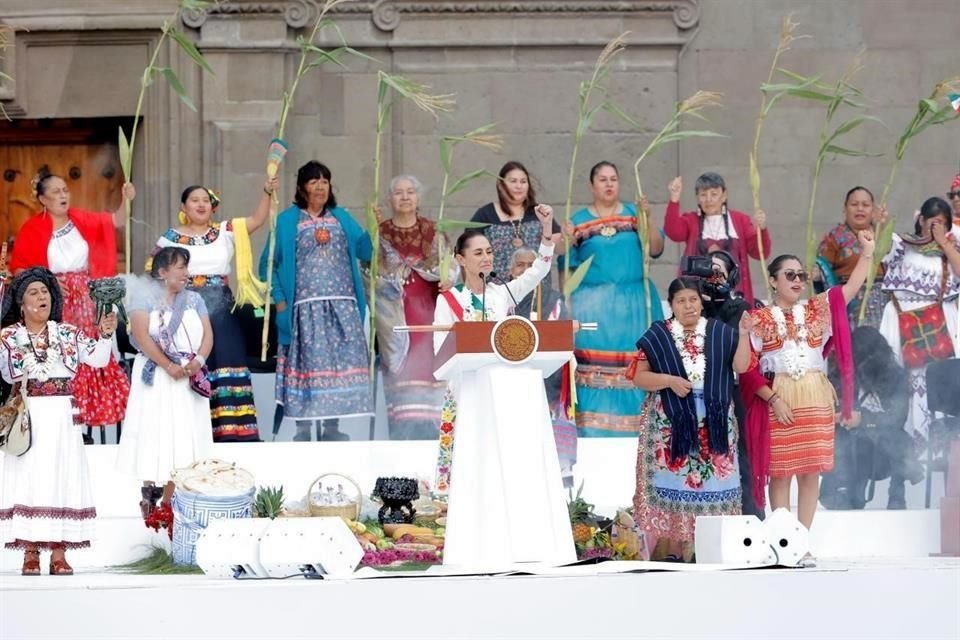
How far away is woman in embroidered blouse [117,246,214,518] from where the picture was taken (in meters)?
10.1

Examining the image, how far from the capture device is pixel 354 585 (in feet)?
25.0

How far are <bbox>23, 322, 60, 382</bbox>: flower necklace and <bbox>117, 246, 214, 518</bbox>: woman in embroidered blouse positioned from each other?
92 cm

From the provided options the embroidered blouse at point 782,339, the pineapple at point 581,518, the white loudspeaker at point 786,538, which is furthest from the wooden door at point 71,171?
the white loudspeaker at point 786,538

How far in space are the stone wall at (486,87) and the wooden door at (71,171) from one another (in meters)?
0.37

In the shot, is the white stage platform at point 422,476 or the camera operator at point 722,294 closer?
the camera operator at point 722,294

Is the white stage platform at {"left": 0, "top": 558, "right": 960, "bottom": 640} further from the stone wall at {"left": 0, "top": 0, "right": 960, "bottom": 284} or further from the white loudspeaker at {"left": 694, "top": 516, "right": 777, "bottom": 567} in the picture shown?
the stone wall at {"left": 0, "top": 0, "right": 960, "bottom": 284}

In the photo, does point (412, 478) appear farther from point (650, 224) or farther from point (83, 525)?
point (650, 224)

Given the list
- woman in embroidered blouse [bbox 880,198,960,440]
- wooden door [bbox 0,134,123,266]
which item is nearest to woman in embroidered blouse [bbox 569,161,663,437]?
woman in embroidered blouse [bbox 880,198,960,440]

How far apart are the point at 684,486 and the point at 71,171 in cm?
643

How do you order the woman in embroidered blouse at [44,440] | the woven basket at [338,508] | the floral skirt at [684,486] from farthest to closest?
the woven basket at [338,508] < the floral skirt at [684,486] < the woman in embroidered blouse at [44,440]

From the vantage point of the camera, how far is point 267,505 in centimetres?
959

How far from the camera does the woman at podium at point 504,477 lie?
8.48 metres

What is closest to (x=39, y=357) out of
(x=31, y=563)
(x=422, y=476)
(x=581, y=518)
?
(x=31, y=563)

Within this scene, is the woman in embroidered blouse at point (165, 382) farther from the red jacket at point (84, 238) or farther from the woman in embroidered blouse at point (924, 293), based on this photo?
the woman in embroidered blouse at point (924, 293)
